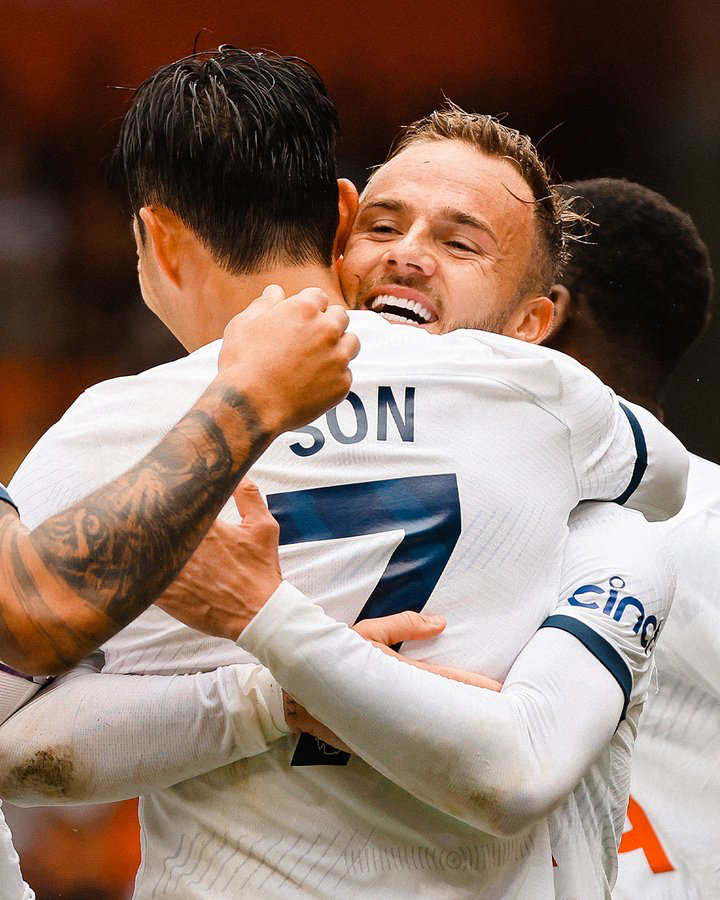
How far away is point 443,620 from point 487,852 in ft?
0.99

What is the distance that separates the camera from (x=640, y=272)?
321 cm

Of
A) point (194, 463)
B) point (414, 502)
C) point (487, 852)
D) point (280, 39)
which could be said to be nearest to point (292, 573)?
point (414, 502)

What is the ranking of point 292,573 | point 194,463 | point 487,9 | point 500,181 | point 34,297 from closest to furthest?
point 194,463, point 292,573, point 500,181, point 34,297, point 487,9

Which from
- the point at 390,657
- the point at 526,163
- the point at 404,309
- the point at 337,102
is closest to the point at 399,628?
the point at 390,657

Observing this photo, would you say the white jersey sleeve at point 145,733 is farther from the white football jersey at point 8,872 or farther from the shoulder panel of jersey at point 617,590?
the white football jersey at point 8,872

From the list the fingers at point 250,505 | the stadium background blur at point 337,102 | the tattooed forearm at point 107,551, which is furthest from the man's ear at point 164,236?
the stadium background blur at point 337,102

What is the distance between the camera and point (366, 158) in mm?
5875

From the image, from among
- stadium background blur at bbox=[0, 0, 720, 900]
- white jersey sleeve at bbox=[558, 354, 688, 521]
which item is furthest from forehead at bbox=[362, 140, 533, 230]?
stadium background blur at bbox=[0, 0, 720, 900]

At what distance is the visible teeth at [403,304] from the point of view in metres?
2.07

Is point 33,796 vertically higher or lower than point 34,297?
higher

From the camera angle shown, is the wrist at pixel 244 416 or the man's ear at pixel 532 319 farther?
the man's ear at pixel 532 319

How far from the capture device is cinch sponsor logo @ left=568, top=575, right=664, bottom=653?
1.67 metres

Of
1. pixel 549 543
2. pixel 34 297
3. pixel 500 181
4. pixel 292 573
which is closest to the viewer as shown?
pixel 292 573

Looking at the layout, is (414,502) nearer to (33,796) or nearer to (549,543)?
(549,543)
